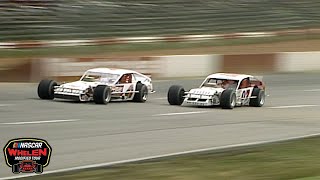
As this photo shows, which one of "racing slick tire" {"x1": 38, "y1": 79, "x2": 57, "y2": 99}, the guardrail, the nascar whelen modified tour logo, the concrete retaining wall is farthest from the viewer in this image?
the guardrail

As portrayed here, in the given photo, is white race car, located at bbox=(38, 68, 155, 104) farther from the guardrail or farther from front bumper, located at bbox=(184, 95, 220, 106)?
the guardrail

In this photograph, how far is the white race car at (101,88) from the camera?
1909cm

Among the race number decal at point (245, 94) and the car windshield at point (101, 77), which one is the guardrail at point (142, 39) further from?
the race number decal at point (245, 94)

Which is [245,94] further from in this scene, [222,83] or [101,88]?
[101,88]

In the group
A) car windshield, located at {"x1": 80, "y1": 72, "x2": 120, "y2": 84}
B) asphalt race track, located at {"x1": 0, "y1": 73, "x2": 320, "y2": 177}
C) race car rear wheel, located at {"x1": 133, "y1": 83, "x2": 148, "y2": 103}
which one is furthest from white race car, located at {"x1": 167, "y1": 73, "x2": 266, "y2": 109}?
car windshield, located at {"x1": 80, "y1": 72, "x2": 120, "y2": 84}

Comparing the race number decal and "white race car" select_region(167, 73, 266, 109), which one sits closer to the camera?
"white race car" select_region(167, 73, 266, 109)

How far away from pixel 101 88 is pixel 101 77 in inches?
41.2

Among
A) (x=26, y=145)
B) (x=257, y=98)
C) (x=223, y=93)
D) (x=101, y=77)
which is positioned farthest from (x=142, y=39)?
(x=26, y=145)

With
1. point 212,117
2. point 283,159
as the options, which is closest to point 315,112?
point 212,117

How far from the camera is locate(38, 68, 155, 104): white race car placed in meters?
19.1

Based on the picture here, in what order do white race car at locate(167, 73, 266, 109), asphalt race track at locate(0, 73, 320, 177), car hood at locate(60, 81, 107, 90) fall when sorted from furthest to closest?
car hood at locate(60, 81, 107, 90) < white race car at locate(167, 73, 266, 109) < asphalt race track at locate(0, 73, 320, 177)

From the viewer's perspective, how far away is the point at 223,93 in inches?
738

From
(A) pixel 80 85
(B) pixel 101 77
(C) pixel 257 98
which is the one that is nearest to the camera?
(A) pixel 80 85

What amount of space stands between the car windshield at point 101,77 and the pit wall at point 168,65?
17.7 ft
